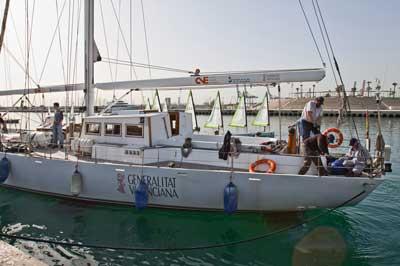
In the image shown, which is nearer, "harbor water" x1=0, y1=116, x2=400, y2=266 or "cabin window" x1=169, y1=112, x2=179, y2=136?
"harbor water" x1=0, y1=116, x2=400, y2=266

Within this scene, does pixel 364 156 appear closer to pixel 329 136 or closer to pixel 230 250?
pixel 329 136

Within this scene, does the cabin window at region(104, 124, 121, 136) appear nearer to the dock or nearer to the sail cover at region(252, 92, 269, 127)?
the dock

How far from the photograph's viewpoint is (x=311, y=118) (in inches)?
362

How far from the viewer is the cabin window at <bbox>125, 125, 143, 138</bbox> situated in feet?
35.2

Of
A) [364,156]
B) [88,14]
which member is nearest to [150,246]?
[364,156]

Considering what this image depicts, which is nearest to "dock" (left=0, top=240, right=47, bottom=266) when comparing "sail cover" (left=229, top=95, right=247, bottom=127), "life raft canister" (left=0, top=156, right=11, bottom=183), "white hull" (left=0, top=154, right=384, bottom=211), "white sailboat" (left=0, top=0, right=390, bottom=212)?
"white sailboat" (left=0, top=0, right=390, bottom=212)

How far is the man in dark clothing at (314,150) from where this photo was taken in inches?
349

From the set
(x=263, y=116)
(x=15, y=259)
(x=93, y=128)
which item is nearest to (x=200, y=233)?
(x=15, y=259)

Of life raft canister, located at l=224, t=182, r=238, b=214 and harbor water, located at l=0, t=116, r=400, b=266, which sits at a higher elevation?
life raft canister, located at l=224, t=182, r=238, b=214

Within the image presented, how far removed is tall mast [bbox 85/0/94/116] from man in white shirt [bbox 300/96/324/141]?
7922mm

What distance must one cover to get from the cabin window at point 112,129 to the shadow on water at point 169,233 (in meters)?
2.50

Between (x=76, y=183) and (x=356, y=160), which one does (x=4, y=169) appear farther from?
(x=356, y=160)

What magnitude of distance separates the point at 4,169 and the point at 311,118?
422 inches

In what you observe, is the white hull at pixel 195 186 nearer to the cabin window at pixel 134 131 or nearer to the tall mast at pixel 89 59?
the cabin window at pixel 134 131
